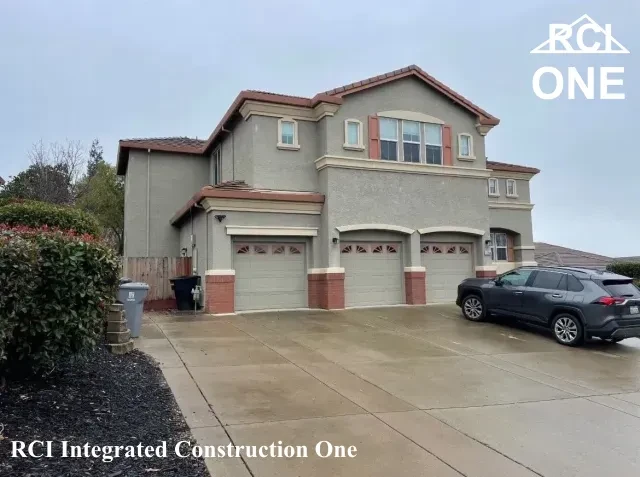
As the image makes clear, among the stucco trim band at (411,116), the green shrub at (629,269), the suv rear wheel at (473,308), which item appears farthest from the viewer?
the green shrub at (629,269)

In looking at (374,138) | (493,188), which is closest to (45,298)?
(374,138)

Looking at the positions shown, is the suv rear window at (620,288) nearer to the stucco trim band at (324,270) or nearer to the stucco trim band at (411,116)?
the stucco trim band at (324,270)

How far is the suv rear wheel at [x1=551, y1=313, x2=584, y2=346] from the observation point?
10.6 m

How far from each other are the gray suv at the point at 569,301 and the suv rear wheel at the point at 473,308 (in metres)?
0.05

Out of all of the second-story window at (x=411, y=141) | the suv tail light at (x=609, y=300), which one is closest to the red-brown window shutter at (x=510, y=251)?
the second-story window at (x=411, y=141)

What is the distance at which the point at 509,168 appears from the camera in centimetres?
2242

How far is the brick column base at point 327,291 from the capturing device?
15414 millimetres

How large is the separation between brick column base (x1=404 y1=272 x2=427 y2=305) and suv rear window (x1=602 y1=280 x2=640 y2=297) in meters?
6.69

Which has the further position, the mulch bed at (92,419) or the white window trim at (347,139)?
the white window trim at (347,139)

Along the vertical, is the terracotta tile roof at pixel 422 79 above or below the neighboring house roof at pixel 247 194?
above

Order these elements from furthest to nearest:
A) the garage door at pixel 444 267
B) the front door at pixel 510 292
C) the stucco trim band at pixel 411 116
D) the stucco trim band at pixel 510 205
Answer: the stucco trim band at pixel 510 205 → the garage door at pixel 444 267 → the stucco trim band at pixel 411 116 → the front door at pixel 510 292

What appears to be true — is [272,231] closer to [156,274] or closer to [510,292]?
[156,274]

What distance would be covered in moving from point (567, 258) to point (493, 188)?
13.4 metres

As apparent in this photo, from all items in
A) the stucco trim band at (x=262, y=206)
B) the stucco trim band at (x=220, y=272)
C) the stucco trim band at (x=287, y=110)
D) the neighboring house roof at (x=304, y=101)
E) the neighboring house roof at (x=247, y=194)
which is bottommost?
the stucco trim band at (x=220, y=272)
